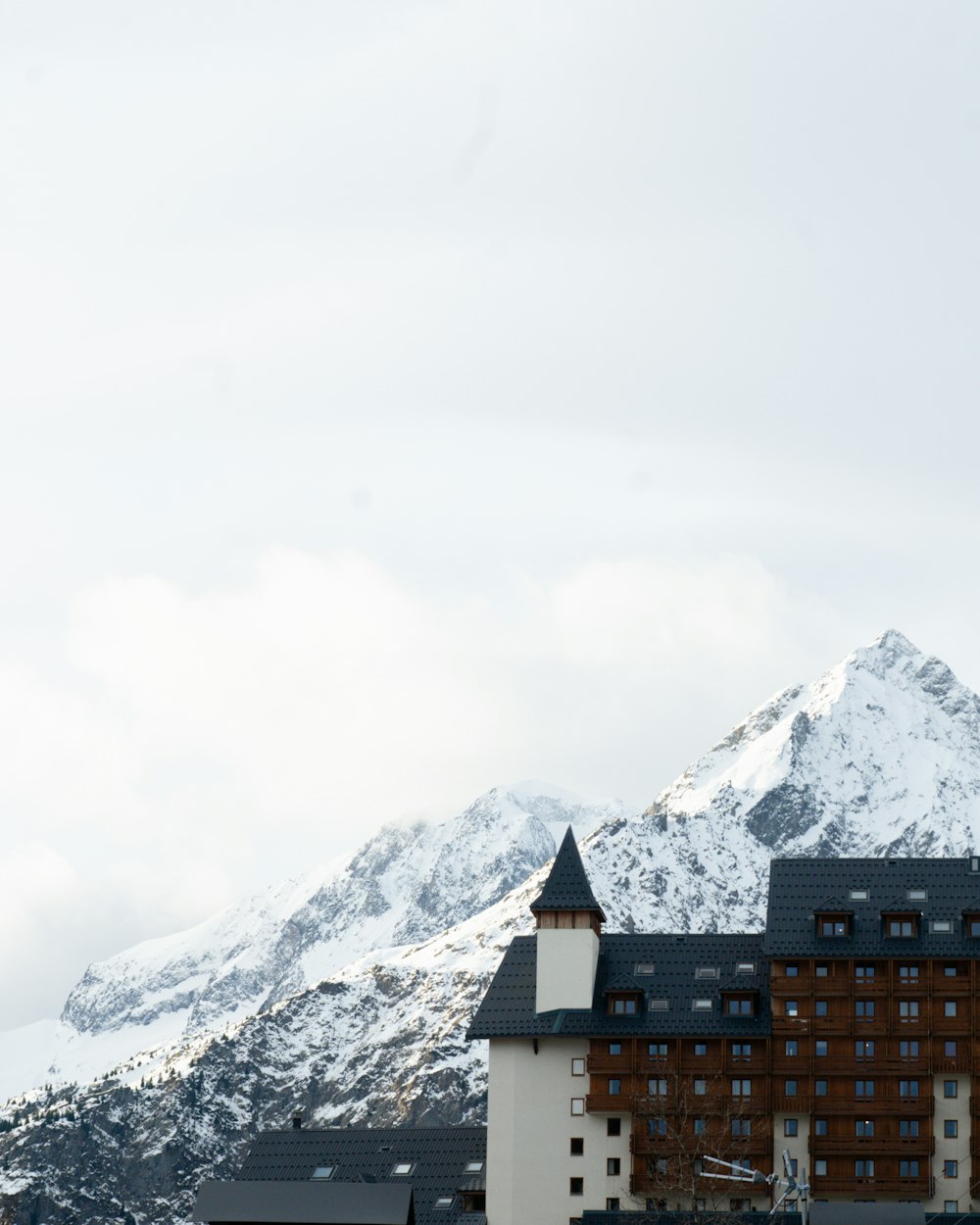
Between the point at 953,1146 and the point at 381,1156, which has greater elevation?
the point at 953,1146

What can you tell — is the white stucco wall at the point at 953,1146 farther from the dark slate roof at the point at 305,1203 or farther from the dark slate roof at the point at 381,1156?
the dark slate roof at the point at 305,1203

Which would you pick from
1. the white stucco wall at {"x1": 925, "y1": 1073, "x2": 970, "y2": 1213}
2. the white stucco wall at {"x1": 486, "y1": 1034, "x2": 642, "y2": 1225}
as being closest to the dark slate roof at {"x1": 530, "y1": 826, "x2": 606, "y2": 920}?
the white stucco wall at {"x1": 486, "y1": 1034, "x2": 642, "y2": 1225}

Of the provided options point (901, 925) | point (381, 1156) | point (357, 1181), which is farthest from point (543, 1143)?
point (901, 925)

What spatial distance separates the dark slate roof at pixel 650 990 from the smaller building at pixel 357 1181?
36.8 feet

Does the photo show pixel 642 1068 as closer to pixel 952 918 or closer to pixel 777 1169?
pixel 777 1169

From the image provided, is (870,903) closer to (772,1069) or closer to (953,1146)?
(772,1069)

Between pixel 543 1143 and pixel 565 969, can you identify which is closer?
pixel 543 1143

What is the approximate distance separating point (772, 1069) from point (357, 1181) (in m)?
26.9

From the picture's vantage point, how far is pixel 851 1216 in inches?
4909

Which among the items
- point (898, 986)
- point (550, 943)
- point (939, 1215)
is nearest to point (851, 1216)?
point (939, 1215)

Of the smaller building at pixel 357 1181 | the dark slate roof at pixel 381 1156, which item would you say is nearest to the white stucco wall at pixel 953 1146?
the smaller building at pixel 357 1181

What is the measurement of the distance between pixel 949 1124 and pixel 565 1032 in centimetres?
2335

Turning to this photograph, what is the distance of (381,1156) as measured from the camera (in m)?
148

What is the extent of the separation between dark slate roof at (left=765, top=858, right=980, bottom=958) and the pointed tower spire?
11245 millimetres
